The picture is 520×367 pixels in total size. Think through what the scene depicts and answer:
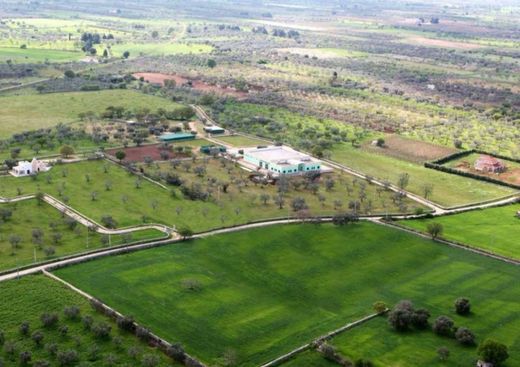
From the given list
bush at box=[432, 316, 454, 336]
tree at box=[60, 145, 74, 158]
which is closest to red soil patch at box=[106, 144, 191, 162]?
tree at box=[60, 145, 74, 158]

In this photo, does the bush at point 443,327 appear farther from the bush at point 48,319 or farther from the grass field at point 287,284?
the bush at point 48,319

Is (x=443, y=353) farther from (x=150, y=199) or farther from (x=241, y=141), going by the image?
(x=241, y=141)

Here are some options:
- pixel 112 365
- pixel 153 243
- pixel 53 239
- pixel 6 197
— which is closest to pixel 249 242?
pixel 153 243

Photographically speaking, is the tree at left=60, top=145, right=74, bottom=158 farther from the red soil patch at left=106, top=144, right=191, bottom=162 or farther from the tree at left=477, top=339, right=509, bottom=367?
the tree at left=477, top=339, right=509, bottom=367

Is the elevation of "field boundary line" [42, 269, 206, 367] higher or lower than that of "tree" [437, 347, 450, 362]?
lower

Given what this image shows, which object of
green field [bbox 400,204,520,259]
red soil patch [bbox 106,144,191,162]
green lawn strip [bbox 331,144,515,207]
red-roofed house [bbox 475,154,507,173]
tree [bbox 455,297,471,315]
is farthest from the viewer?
red-roofed house [bbox 475,154,507,173]

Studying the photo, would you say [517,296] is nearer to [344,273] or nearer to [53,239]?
[344,273]

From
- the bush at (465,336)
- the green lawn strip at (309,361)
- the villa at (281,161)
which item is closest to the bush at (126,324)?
the green lawn strip at (309,361)
